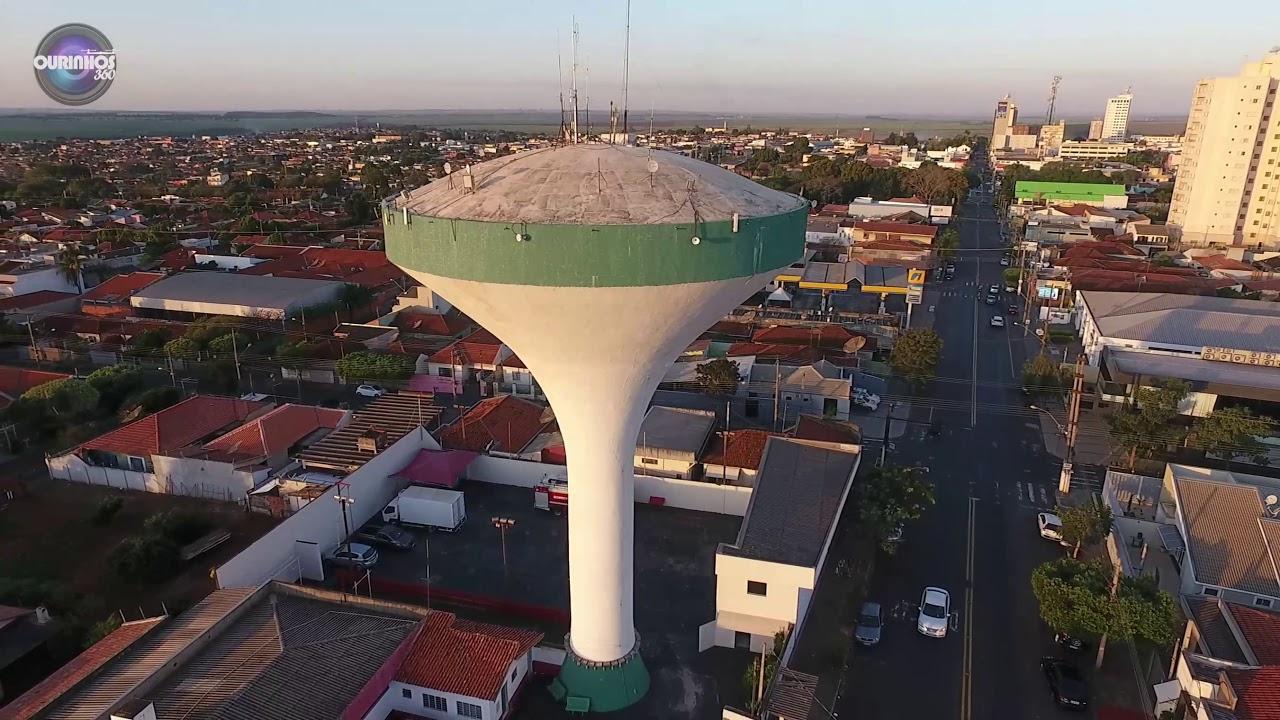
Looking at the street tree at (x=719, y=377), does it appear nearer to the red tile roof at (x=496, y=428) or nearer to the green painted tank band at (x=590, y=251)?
the red tile roof at (x=496, y=428)

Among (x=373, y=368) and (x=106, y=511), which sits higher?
(x=373, y=368)

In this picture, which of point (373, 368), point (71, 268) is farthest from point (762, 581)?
point (71, 268)

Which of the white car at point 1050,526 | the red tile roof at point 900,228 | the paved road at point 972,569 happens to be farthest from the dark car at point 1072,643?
the red tile roof at point 900,228

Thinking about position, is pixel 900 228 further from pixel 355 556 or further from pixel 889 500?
pixel 355 556

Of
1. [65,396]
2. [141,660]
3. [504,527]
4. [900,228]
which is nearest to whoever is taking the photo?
[141,660]

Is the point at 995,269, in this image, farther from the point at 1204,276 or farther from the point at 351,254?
the point at 351,254

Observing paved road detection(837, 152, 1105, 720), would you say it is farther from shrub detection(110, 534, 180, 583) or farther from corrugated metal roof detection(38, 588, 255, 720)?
shrub detection(110, 534, 180, 583)

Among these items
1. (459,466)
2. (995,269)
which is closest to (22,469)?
(459,466)
